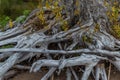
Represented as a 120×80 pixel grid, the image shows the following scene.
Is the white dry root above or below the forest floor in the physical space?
above

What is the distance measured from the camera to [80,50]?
5.83m

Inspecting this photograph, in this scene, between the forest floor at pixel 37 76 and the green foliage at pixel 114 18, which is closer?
the forest floor at pixel 37 76

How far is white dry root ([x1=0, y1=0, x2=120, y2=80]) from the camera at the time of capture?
5727 millimetres

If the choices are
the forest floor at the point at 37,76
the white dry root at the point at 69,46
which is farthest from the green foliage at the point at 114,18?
the forest floor at the point at 37,76

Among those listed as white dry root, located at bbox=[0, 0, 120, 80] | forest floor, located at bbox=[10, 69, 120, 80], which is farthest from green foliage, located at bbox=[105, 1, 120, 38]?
forest floor, located at bbox=[10, 69, 120, 80]

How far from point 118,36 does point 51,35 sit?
3.17ft

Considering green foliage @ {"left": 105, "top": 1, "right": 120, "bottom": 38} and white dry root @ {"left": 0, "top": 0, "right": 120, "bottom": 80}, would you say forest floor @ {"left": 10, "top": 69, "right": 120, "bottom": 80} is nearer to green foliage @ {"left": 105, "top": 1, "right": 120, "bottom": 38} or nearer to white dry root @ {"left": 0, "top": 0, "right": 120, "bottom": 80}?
white dry root @ {"left": 0, "top": 0, "right": 120, "bottom": 80}

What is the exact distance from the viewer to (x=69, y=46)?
5.97 meters

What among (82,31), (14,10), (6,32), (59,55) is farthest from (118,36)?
(14,10)

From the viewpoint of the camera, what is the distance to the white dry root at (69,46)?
5727 mm

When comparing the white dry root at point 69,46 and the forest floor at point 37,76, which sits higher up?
the white dry root at point 69,46

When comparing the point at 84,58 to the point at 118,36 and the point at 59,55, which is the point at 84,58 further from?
the point at 118,36

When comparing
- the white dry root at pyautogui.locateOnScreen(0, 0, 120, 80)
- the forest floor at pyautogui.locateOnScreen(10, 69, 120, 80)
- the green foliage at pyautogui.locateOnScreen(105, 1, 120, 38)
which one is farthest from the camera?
the green foliage at pyautogui.locateOnScreen(105, 1, 120, 38)

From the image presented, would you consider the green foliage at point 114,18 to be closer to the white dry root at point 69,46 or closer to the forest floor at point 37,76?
the white dry root at point 69,46
